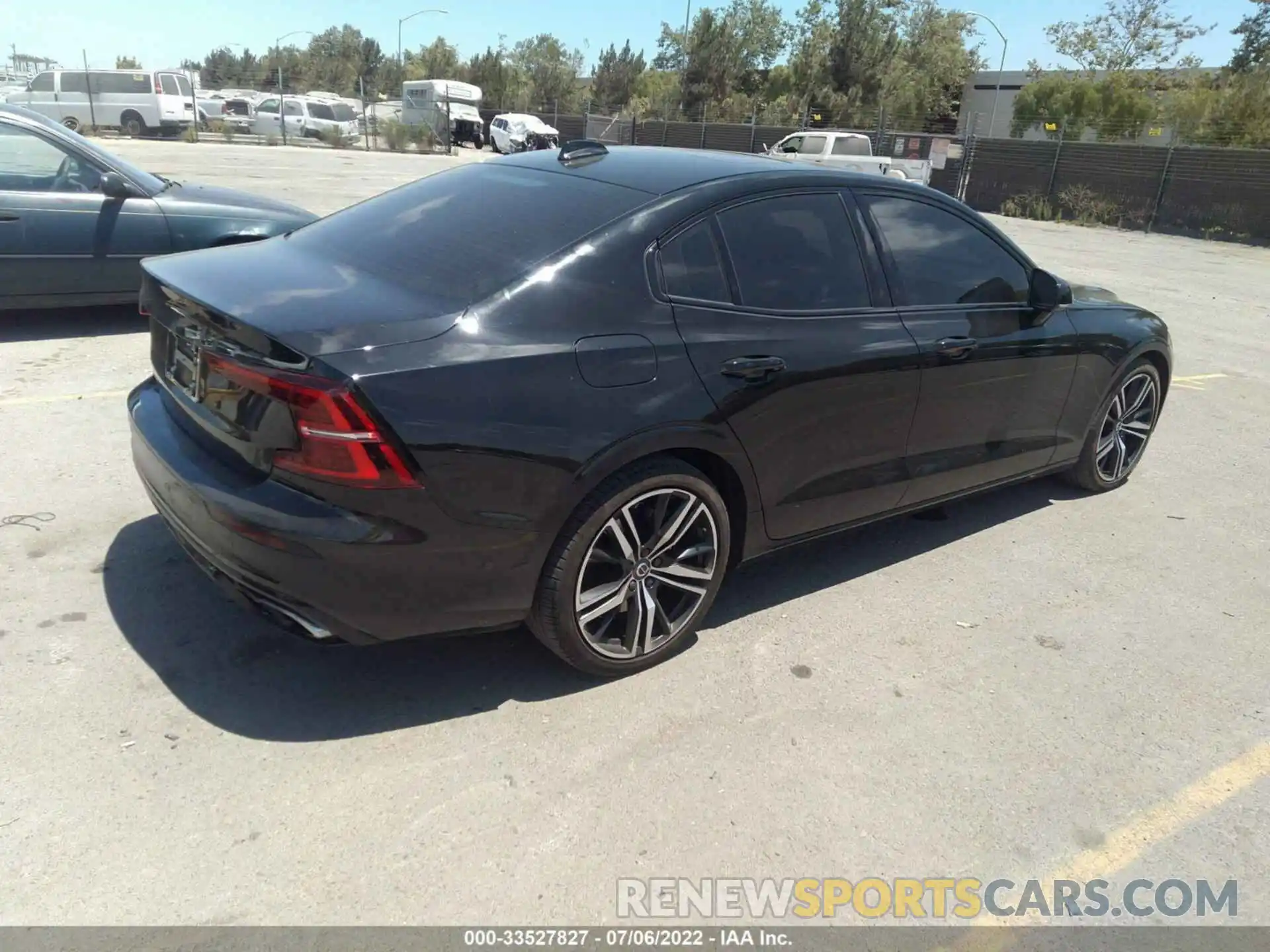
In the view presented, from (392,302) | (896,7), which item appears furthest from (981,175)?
(392,302)

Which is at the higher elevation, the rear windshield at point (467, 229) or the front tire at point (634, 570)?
the rear windshield at point (467, 229)

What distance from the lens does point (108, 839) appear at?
239 centimetres

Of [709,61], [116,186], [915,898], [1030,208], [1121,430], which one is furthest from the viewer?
[709,61]

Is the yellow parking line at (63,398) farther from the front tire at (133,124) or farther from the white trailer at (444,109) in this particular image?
the white trailer at (444,109)

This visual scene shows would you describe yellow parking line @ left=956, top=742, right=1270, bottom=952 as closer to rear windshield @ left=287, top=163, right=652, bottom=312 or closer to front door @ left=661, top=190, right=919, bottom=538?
front door @ left=661, top=190, right=919, bottom=538

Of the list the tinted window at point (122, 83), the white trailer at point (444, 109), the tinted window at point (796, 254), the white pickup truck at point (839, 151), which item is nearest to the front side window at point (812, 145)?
the white pickup truck at point (839, 151)

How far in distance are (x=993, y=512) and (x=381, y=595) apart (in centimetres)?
354

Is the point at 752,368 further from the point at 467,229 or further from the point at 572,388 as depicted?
the point at 467,229

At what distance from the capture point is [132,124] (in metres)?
33.2

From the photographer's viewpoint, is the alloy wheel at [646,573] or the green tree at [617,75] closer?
A: the alloy wheel at [646,573]

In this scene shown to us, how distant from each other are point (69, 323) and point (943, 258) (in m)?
6.53

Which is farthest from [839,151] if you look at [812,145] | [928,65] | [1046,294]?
[928,65]

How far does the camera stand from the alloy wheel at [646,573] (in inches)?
120

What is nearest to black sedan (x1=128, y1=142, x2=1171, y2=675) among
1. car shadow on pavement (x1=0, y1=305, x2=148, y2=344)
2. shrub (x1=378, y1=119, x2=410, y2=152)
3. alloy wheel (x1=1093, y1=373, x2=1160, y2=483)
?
alloy wheel (x1=1093, y1=373, x2=1160, y2=483)
